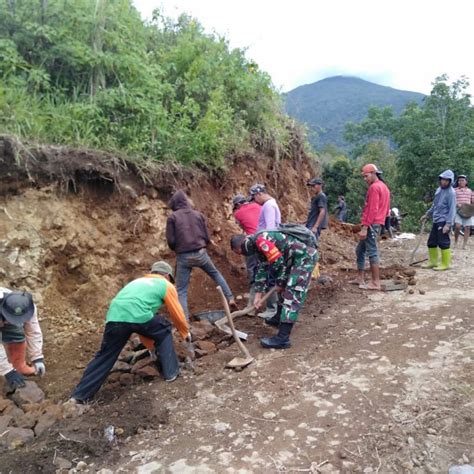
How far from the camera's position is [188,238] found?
17.4 ft

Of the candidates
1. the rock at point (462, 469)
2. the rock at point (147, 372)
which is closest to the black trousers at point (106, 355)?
the rock at point (147, 372)

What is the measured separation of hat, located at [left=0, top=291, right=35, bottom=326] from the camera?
399 centimetres

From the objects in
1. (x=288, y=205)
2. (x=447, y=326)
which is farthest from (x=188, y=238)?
(x=288, y=205)

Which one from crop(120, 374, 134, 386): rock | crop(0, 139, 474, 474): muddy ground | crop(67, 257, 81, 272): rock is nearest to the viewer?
crop(0, 139, 474, 474): muddy ground

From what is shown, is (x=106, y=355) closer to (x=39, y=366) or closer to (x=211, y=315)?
(x=39, y=366)

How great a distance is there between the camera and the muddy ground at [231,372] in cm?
305

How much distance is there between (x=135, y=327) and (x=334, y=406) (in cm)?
177

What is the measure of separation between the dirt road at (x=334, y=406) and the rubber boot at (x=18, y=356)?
53.6 inches

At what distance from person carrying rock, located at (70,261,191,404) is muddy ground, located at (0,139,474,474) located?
0.62ft

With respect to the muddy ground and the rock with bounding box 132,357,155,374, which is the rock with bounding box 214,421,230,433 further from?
the rock with bounding box 132,357,155,374

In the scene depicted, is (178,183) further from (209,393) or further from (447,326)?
(447,326)

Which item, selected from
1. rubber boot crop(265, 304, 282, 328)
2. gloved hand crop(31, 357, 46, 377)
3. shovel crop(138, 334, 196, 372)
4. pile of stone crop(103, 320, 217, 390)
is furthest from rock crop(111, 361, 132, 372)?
rubber boot crop(265, 304, 282, 328)

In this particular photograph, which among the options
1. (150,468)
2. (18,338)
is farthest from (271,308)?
(150,468)

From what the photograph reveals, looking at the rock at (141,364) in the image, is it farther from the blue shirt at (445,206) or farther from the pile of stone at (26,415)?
the blue shirt at (445,206)
